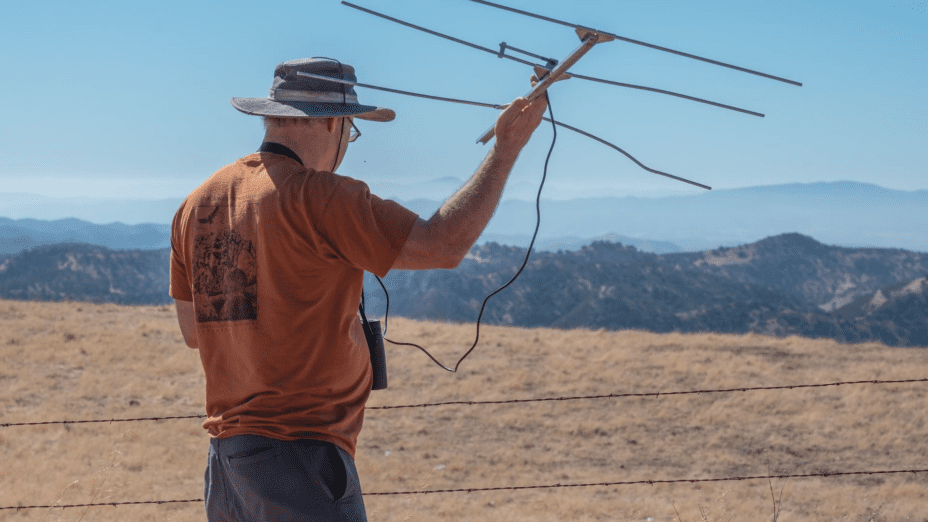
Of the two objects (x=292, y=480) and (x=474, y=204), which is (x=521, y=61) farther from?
(x=292, y=480)

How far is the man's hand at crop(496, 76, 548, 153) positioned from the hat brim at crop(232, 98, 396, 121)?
414mm

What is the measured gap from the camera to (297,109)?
2078mm

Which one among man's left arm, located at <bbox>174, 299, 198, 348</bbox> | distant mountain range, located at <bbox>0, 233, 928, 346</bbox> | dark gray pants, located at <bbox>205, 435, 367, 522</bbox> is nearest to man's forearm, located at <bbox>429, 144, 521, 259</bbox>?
dark gray pants, located at <bbox>205, 435, 367, 522</bbox>

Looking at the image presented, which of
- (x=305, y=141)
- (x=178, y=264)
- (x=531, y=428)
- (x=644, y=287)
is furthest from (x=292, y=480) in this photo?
(x=644, y=287)

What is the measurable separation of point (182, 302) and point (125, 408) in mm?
11905

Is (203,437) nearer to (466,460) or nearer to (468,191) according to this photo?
(466,460)

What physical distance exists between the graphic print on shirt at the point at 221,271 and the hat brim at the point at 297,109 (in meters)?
0.31

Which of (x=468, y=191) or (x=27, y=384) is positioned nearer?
(x=468, y=191)

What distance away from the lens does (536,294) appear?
112812mm

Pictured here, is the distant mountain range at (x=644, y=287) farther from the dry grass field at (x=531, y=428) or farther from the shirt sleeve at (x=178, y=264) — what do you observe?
the shirt sleeve at (x=178, y=264)

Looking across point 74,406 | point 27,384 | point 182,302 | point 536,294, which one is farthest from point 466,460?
point 536,294

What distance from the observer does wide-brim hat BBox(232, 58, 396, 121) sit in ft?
6.95

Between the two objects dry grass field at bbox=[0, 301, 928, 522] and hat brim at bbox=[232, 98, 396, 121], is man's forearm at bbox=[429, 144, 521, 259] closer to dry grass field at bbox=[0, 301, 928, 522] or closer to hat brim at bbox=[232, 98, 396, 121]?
hat brim at bbox=[232, 98, 396, 121]

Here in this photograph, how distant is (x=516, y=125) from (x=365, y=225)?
0.50 metres
